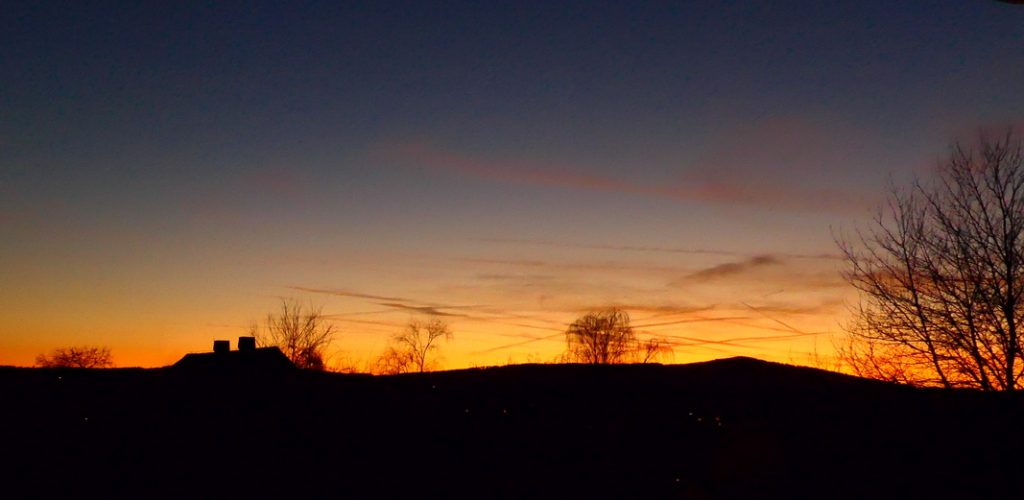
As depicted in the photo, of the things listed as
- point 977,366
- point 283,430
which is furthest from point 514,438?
point 977,366

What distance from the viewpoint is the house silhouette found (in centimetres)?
3462

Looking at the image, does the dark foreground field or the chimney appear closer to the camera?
the dark foreground field

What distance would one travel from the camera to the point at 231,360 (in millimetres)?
35281

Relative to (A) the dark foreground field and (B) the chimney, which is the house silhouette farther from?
(A) the dark foreground field

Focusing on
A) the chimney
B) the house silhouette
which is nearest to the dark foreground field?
the house silhouette

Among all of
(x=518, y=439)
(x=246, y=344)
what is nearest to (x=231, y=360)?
(x=246, y=344)

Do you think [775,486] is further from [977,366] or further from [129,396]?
[129,396]

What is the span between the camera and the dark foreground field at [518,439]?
57.1ft

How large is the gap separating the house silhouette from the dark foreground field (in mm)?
5713

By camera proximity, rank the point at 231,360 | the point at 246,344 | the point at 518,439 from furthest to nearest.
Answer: the point at 246,344, the point at 231,360, the point at 518,439

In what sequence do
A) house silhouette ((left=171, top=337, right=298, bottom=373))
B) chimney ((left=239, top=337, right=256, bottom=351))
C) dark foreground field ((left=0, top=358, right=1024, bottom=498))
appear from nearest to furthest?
dark foreground field ((left=0, top=358, right=1024, bottom=498)), house silhouette ((left=171, top=337, right=298, bottom=373)), chimney ((left=239, top=337, right=256, bottom=351))

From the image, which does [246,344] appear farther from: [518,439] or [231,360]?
[518,439]

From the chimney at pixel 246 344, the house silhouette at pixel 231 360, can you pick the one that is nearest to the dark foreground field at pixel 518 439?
the house silhouette at pixel 231 360

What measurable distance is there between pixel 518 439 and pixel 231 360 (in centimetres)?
1973
